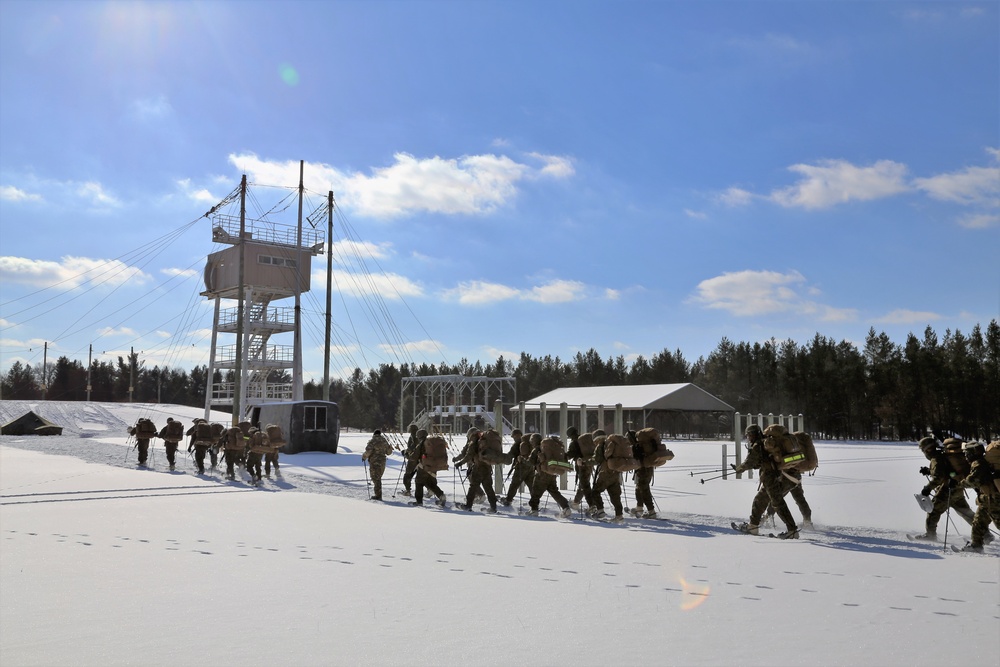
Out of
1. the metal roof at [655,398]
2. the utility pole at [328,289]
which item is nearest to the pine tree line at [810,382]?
the metal roof at [655,398]

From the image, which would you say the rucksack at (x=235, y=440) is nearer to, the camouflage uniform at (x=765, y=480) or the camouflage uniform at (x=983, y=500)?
the camouflage uniform at (x=765, y=480)

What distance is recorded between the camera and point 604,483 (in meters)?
13.9

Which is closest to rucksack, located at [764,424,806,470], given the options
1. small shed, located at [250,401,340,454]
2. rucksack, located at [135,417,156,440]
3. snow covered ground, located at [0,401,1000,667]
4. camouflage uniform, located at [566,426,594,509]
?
snow covered ground, located at [0,401,1000,667]

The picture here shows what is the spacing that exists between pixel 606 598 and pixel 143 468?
21715 mm

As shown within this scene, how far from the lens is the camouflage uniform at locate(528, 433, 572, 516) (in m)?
14.2

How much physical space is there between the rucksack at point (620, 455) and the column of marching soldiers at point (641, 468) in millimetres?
16

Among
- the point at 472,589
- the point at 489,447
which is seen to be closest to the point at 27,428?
the point at 489,447

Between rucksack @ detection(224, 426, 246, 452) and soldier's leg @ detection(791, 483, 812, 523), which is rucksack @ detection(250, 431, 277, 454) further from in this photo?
soldier's leg @ detection(791, 483, 812, 523)

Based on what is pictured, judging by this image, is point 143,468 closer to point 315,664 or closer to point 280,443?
point 280,443

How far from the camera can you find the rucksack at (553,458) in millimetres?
14242

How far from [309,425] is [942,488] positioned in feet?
84.5

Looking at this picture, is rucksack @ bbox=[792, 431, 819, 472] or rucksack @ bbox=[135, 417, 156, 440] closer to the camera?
rucksack @ bbox=[792, 431, 819, 472]

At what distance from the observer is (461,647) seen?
5.75 meters

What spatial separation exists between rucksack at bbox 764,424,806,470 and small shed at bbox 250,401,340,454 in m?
23.4
